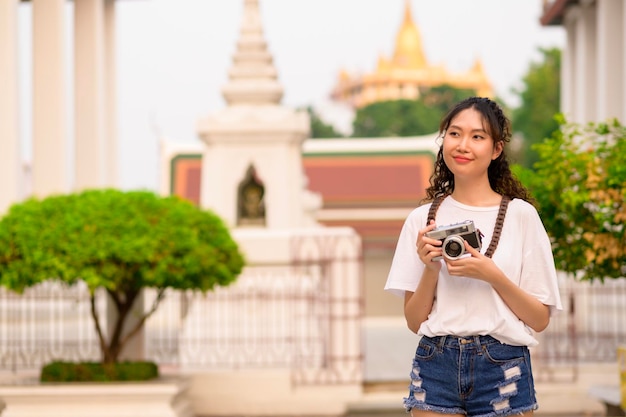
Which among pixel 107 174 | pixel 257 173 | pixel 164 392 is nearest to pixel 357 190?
pixel 107 174

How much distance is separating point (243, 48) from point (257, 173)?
7.47 feet

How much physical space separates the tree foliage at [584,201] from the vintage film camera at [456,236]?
5423mm

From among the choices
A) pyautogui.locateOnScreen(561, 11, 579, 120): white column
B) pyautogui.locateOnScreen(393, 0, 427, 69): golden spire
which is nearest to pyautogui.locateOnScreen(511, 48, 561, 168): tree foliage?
pyautogui.locateOnScreen(561, 11, 579, 120): white column

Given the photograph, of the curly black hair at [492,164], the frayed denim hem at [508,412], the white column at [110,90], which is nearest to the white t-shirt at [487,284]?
the curly black hair at [492,164]

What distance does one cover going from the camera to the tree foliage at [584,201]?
941 cm

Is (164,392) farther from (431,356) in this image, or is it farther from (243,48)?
(243,48)

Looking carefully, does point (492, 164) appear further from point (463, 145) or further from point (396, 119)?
point (396, 119)

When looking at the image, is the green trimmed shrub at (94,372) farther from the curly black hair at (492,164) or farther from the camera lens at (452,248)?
the camera lens at (452,248)

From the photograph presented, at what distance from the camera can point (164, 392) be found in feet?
40.2

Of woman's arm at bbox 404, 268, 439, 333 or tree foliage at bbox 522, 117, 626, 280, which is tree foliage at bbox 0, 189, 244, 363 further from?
woman's arm at bbox 404, 268, 439, 333

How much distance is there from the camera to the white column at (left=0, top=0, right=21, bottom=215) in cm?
1686

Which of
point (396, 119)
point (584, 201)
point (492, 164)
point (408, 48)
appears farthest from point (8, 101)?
point (408, 48)

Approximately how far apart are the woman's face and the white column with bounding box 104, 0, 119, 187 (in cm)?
2054

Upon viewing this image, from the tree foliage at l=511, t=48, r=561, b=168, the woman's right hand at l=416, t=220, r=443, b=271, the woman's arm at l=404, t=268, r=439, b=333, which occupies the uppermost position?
the tree foliage at l=511, t=48, r=561, b=168
